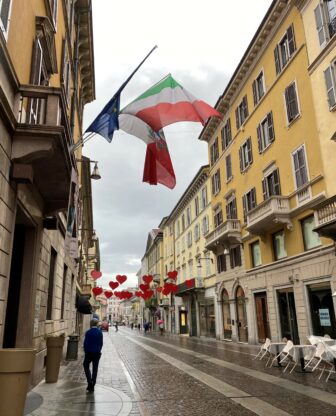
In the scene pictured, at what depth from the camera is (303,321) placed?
1828cm

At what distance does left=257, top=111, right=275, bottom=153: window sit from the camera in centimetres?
2249

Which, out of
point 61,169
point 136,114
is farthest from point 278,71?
point 61,169

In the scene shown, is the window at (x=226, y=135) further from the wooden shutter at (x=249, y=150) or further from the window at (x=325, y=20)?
the window at (x=325, y=20)

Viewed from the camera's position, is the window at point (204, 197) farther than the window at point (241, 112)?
Yes

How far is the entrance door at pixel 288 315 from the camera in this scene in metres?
19.3

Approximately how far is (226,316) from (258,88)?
668 inches

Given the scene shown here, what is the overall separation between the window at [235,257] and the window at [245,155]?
5.84 m

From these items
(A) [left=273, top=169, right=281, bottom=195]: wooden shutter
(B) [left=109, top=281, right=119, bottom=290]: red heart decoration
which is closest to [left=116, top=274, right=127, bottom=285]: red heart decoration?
(B) [left=109, top=281, right=119, bottom=290]: red heart decoration

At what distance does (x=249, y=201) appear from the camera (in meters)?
25.3

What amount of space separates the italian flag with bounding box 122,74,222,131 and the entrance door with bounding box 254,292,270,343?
15.6 metres

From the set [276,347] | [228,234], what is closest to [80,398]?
[276,347]

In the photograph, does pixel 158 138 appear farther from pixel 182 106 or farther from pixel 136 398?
pixel 136 398

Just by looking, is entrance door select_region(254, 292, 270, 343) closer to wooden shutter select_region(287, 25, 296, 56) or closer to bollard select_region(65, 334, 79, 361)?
bollard select_region(65, 334, 79, 361)

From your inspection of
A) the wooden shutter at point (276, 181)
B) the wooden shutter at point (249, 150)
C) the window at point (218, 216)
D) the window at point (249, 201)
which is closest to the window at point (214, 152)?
the window at point (218, 216)
